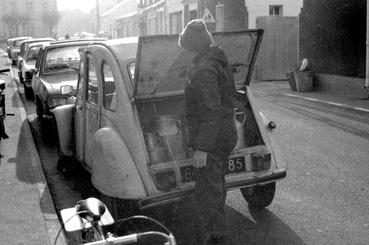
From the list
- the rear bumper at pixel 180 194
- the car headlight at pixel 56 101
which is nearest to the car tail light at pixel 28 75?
the car headlight at pixel 56 101

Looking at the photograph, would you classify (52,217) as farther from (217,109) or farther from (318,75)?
(318,75)

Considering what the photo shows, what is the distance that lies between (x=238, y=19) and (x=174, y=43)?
23633 millimetres

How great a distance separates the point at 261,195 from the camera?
19.2 ft

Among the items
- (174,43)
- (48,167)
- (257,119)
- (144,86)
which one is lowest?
(48,167)

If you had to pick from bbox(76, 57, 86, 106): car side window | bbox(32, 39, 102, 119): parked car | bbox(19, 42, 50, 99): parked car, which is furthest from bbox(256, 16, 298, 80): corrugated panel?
bbox(76, 57, 86, 106): car side window

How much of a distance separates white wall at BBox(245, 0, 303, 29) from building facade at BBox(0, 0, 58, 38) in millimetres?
73731

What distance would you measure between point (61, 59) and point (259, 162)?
7991mm

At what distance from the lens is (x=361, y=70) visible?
645 inches

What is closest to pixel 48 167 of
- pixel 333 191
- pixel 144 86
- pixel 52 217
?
pixel 52 217

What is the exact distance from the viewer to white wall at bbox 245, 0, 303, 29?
25.8m

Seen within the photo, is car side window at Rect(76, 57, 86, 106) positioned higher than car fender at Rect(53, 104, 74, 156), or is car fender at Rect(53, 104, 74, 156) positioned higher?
car side window at Rect(76, 57, 86, 106)

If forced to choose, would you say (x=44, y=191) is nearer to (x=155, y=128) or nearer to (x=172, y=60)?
(x=155, y=128)

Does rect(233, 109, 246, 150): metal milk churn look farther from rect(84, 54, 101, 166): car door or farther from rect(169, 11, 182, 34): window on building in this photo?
rect(169, 11, 182, 34): window on building

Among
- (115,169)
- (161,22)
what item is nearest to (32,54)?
(115,169)
